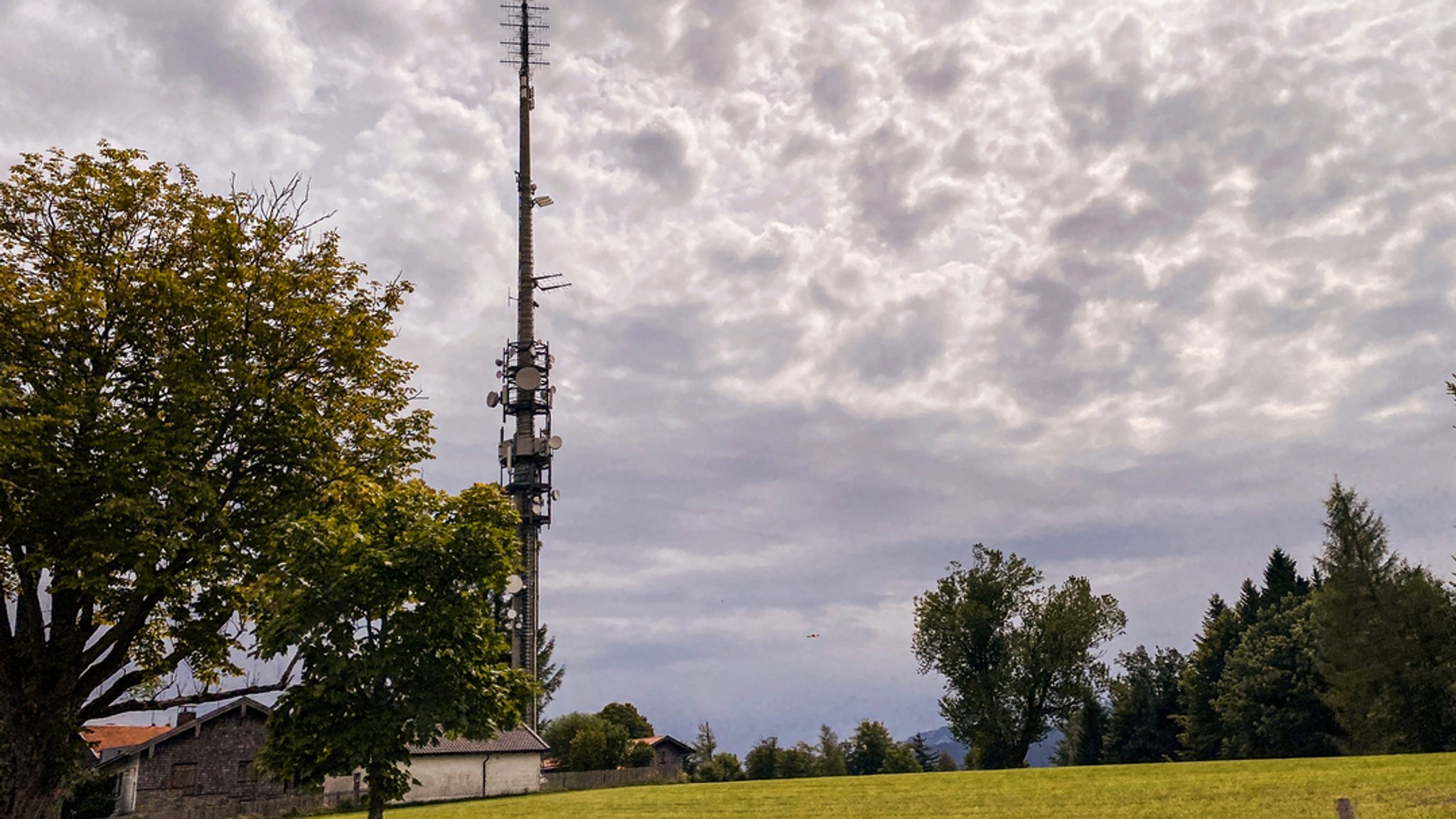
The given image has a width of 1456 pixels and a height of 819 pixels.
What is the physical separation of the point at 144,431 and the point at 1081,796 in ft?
90.8

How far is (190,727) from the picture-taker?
190ft

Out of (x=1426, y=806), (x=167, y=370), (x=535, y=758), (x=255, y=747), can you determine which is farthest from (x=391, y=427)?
(x=535, y=758)

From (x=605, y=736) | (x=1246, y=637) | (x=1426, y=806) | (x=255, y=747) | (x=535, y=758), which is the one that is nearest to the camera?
(x=1426, y=806)

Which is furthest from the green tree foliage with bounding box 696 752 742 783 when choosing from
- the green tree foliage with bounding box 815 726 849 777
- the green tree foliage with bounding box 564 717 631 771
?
the green tree foliage with bounding box 564 717 631 771

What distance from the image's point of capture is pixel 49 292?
19.1m

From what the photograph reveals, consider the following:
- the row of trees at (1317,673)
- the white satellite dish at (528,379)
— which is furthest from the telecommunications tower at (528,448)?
the row of trees at (1317,673)

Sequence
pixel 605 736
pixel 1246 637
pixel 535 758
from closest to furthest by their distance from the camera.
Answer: pixel 535 758 < pixel 1246 637 < pixel 605 736

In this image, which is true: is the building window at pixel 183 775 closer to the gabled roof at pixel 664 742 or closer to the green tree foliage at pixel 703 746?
the gabled roof at pixel 664 742

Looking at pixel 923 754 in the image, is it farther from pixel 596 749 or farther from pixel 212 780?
pixel 212 780

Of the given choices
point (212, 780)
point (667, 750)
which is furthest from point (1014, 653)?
point (212, 780)

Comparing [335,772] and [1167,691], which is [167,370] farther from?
[1167,691]

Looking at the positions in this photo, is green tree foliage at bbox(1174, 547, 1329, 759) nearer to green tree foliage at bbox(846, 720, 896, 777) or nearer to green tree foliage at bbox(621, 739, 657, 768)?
green tree foliage at bbox(846, 720, 896, 777)

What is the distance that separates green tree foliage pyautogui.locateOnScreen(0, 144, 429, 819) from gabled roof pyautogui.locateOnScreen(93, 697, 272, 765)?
127 ft

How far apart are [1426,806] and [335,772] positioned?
22.6m
